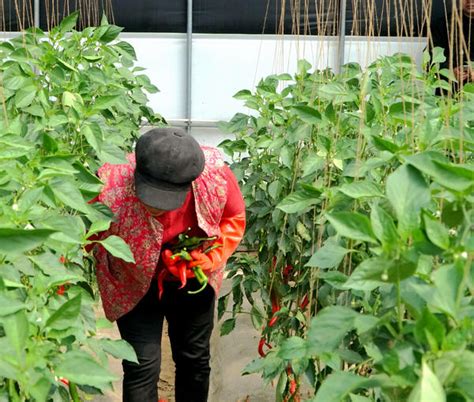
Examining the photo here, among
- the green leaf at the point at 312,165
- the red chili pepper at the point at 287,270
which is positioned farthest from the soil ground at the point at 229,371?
the green leaf at the point at 312,165

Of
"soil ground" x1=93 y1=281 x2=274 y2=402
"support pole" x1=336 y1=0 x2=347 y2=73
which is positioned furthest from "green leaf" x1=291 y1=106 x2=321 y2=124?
"support pole" x1=336 y1=0 x2=347 y2=73

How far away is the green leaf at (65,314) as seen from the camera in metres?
1.86

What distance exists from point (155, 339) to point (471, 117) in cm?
159

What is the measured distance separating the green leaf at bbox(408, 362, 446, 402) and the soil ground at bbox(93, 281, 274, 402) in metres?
3.29

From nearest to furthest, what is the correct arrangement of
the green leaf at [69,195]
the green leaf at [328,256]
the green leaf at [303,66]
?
the green leaf at [328,256]
the green leaf at [69,195]
the green leaf at [303,66]

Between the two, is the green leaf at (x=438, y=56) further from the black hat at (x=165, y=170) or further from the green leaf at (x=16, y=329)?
the green leaf at (x=16, y=329)

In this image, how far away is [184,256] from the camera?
3.62m

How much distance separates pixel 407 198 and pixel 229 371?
3.54m

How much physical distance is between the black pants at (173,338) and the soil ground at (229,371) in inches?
23.4

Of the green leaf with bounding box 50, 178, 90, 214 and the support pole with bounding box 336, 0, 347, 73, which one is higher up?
the green leaf with bounding box 50, 178, 90, 214

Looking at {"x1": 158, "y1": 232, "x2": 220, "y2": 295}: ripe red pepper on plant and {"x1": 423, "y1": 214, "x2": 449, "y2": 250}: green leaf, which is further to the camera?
{"x1": 158, "y1": 232, "x2": 220, "y2": 295}: ripe red pepper on plant

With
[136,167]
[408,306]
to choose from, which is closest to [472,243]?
[408,306]

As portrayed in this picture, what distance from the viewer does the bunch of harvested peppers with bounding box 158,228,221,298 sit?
362 cm

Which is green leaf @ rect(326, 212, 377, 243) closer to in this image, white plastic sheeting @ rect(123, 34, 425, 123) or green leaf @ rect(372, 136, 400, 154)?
green leaf @ rect(372, 136, 400, 154)
